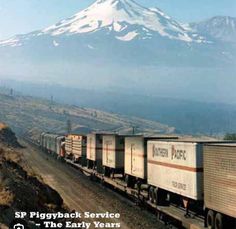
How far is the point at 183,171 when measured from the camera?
29203mm

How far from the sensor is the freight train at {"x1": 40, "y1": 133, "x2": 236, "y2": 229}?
2381 cm

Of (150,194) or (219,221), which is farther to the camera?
(150,194)

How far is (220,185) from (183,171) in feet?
17.3

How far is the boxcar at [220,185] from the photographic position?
2303 centimetres

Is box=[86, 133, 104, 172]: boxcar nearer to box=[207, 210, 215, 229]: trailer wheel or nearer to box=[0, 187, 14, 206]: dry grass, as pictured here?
box=[0, 187, 14, 206]: dry grass

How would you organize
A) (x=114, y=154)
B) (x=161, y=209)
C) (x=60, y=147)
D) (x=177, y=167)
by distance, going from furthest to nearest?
(x=60, y=147)
(x=114, y=154)
(x=161, y=209)
(x=177, y=167)

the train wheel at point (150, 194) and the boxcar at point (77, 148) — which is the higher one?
the boxcar at point (77, 148)

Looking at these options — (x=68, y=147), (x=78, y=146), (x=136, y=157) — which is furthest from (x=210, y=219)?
(x=68, y=147)

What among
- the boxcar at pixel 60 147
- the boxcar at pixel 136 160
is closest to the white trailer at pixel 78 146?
the boxcar at pixel 60 147

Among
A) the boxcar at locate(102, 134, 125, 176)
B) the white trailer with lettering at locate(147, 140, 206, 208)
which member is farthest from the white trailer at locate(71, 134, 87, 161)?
the white trailer with lettering at locate(147, 140, 206, 208)

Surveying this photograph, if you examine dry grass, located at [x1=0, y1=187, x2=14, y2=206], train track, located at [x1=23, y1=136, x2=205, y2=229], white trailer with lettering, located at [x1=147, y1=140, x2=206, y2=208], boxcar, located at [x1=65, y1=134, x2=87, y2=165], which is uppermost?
boxcar, located at [x1=65, y1=134, x2=87, y2=165]

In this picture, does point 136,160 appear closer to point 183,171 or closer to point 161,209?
point 161,209

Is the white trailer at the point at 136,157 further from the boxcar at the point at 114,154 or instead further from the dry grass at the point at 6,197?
the dry grass at the point at 6,197

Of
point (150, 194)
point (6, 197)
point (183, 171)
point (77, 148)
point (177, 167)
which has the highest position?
point (77, 148)
